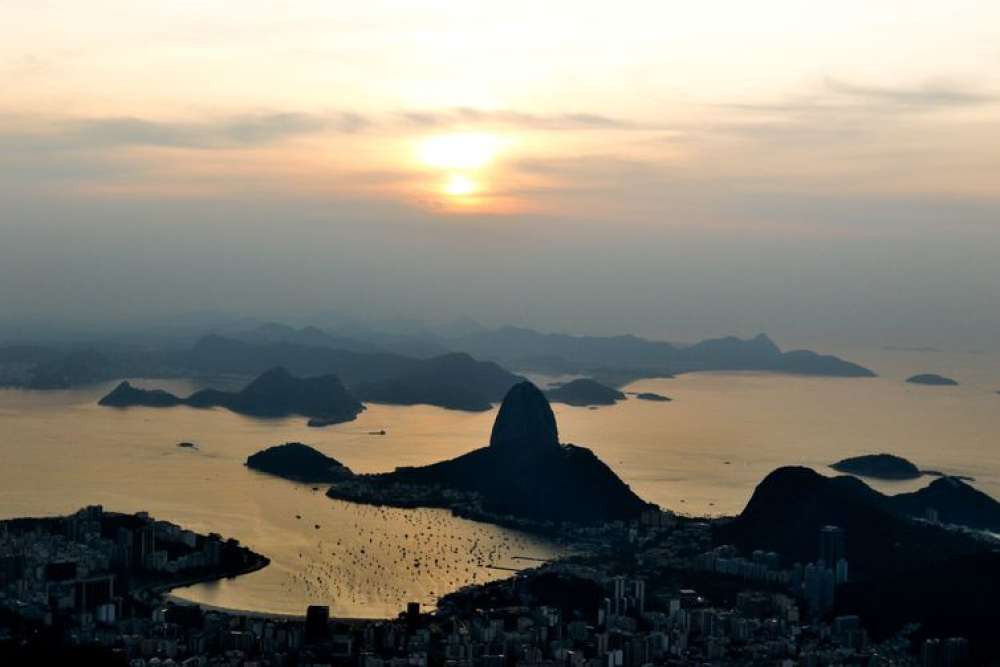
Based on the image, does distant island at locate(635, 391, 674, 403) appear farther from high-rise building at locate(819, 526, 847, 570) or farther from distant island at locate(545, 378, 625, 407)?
high-rise building at locate(819, 526, 847, 570)

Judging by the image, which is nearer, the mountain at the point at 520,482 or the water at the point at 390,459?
the water at the point at 390,459

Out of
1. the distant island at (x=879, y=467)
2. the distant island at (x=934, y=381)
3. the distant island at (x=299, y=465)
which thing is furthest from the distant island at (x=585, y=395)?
the distant island at (x=299, y=465)

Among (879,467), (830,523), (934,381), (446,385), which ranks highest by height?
(934,381)

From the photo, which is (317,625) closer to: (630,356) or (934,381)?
(934,381)

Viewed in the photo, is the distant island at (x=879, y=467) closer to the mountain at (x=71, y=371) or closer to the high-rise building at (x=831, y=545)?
the high-rise building at (x=831, y=545)

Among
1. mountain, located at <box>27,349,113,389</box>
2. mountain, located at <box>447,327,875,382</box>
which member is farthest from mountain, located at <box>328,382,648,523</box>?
mountain, located at <box>447,327,875,382</box>

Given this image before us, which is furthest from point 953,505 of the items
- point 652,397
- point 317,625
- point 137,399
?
point 137,399
